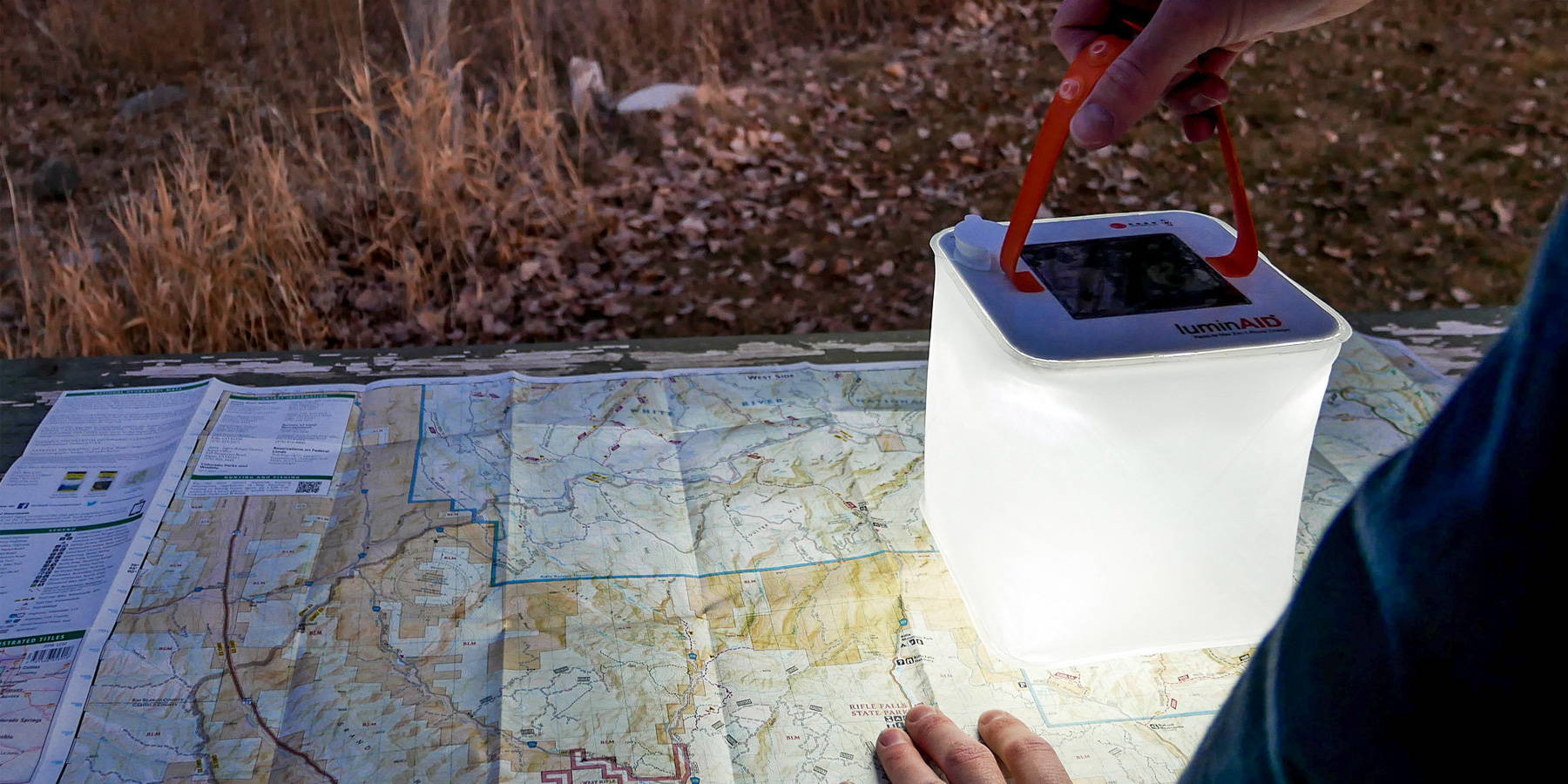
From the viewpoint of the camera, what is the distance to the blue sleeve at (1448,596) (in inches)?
12.1

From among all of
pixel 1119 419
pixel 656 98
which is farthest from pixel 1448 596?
pixel 656 98

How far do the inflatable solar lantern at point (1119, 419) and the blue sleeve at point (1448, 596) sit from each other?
1.94ft

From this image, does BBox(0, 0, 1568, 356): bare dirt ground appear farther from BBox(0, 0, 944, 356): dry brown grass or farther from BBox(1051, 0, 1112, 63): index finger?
BBox(1051, 0, 1112, 63): index finger

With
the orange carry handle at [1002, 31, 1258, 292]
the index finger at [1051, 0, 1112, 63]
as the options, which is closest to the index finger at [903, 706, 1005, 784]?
the orange carry handle at [1002, 31, 1258, 292]

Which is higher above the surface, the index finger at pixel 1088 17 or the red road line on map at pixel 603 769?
the index finger at pixel 1088 17

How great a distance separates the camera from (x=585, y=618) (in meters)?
1.25

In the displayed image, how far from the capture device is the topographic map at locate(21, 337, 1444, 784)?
109 cm

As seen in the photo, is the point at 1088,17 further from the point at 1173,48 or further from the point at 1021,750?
the point at 1021,750

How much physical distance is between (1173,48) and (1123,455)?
385 millimetres

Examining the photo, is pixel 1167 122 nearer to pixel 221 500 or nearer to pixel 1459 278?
pixel 1459 278

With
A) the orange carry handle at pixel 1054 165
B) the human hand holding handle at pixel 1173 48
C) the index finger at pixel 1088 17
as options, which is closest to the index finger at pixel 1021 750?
the orange carry handle at pixel 1054 165

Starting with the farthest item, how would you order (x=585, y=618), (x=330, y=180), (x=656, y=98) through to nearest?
(x=656, y=98) < (x=330, y=180) < (x=585, y=618)

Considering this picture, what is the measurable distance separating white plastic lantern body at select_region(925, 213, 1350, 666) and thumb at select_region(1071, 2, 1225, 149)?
0.57 feet

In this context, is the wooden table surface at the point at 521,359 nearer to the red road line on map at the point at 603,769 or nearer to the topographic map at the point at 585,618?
the topographic map at the point at 585,618
